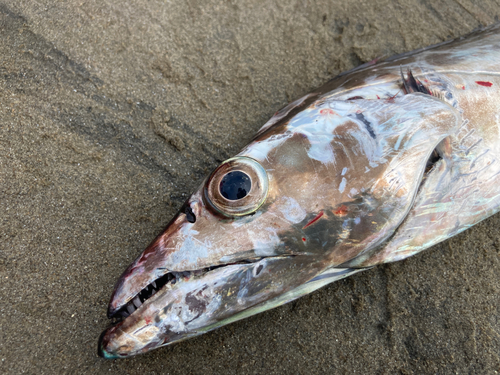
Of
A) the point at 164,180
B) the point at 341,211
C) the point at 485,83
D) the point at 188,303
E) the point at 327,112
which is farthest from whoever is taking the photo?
the point at 164,180

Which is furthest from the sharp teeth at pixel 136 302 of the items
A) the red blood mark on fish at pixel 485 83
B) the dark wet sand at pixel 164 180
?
the red blood mark on fish at pixel 485 83

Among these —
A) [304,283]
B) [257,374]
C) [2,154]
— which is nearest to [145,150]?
[2,154]

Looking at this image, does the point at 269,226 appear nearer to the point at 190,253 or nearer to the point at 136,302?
the point at 190,253

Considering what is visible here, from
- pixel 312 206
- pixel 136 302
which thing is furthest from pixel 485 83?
pixel 136 302

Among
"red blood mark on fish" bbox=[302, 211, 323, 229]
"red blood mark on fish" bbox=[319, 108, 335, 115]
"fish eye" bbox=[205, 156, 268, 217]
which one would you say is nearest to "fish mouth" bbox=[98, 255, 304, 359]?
"red blood mark on fish" bbox=[302, 211, 323, 229]

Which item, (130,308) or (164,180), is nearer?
(130,308)

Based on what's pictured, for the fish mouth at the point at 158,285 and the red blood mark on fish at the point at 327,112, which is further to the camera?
the red blood mark on fish at the point at 327,112

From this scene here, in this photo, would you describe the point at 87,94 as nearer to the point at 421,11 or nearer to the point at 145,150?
the point at 145,150

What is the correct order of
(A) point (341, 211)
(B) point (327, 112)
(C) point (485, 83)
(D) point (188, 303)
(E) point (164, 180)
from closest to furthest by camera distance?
(D) point (188, 303) < (A) point (341, 211) < (B) point (327, 112) < (C) point (485, 83) < (E) point (164, 180)

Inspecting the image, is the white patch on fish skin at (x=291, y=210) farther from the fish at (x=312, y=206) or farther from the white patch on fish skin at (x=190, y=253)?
the white patch on fish skin at (x=190, y=253)
